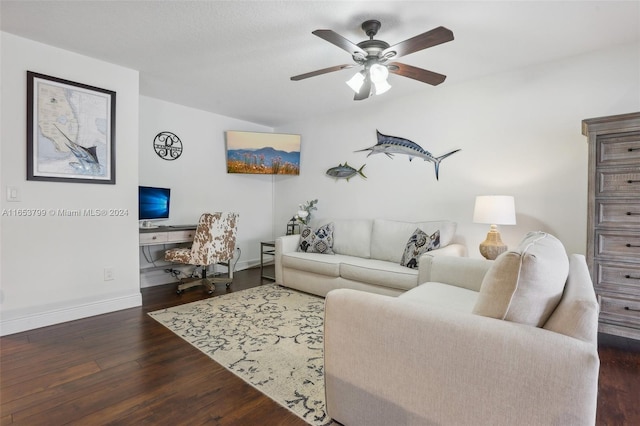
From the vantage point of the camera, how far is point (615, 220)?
2.24 metres

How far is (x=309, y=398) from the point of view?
1693mm

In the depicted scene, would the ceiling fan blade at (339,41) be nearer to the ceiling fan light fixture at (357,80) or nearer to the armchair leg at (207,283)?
the ceiling fan light fixture at (357,80)

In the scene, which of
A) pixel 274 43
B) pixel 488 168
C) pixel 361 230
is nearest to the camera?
pixel 274 43

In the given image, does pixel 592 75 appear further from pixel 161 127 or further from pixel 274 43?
pixel 161 127

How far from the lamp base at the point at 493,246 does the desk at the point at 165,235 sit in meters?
3.27

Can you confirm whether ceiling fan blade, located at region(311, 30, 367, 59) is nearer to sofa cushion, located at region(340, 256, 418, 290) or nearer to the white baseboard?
sofa cushion, located at region(340, 256, 418, 290)

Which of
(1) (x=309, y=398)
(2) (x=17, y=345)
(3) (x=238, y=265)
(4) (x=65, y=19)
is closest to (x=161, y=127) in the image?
(4) (x=65, y=19)

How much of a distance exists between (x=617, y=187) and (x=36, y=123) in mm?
4630

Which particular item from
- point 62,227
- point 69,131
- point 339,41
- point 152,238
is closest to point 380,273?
point 339,41

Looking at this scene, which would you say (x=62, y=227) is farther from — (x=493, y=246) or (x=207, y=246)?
(x=493, y=246)

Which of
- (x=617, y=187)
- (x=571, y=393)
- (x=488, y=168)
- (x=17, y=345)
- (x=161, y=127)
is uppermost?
(x=161, y=127)

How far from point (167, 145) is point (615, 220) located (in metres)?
4.79

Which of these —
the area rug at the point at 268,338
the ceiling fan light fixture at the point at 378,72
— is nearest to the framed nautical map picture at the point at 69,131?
the area rug at the point at 268,338

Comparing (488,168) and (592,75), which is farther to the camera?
(488,168)
